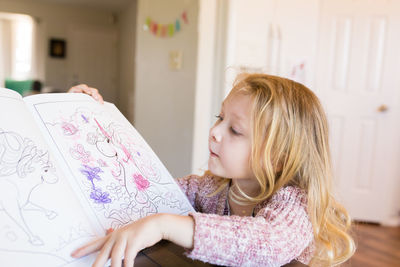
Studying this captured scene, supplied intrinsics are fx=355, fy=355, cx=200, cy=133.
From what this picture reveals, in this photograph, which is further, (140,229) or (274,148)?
(274,148)

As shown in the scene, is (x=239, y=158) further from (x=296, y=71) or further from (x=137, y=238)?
(x=296, y=71)

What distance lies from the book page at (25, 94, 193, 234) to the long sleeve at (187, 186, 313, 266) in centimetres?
16

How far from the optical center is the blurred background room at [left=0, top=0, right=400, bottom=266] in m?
2.10

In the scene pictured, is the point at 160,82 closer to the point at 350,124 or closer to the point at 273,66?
the point at 273,66

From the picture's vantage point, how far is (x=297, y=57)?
8.32ft

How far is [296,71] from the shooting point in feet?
8.34

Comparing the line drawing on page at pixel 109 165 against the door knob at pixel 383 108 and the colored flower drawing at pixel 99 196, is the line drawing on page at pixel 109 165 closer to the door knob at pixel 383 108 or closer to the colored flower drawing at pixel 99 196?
the colored flower drawing at pixel 99 196

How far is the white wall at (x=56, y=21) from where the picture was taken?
6074mm

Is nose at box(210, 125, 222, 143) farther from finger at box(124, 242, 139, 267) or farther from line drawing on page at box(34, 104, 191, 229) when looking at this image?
finger at box(124, 242, 139, 267)

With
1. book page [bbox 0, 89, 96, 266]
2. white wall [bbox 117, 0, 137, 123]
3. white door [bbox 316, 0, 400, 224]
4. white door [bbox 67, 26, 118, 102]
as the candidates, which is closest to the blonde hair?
book page [bbox 0, 89, 96, 266]

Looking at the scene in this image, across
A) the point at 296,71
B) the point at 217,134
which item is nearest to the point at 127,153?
the point at 217,134

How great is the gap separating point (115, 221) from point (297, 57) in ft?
7.37

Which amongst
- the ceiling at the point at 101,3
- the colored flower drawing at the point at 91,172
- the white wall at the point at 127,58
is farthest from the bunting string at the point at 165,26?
the ceiling at the point at 101,3

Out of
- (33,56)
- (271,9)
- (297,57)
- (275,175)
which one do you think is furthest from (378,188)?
(33,56)
